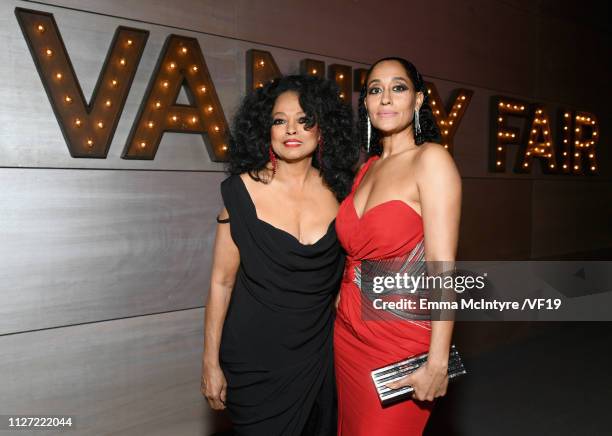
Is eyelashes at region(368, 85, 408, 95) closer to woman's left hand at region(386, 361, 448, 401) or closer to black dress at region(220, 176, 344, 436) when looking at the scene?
black dress at region(220, 176, 344, 436)

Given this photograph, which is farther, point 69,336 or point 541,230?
point 541,230

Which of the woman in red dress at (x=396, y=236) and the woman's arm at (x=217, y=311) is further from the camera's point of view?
the woman's arm at (x=217, y=311)

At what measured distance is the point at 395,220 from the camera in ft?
5.81

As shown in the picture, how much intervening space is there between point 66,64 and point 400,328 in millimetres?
1765

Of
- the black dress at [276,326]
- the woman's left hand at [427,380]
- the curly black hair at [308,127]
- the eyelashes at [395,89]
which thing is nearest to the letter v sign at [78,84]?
the curly black hair at [308,127]

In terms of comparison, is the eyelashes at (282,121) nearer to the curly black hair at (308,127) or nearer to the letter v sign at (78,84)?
the curly black hair at (308,127)

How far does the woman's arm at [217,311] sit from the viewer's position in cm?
198

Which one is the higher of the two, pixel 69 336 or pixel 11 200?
pixel 11 200

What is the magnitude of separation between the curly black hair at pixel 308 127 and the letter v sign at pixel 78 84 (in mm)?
667

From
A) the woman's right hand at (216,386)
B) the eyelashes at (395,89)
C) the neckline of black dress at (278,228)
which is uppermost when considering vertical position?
the eyelashes at (395,89)

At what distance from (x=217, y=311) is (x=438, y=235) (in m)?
0.87

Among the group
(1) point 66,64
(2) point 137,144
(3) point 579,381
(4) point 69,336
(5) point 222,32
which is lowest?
(3) point 579,381

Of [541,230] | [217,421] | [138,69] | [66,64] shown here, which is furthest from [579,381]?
[66,64]

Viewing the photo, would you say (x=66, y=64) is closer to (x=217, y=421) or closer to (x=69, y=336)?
(x=69, y=336)
